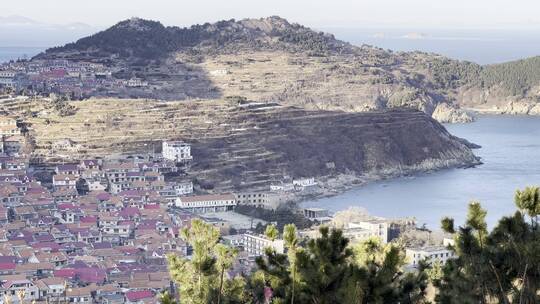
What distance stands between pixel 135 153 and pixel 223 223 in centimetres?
564

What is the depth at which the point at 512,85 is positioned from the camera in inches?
1545

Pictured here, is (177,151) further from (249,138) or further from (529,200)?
(529,200)

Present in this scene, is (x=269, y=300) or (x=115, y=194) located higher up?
(x=269, y=300)

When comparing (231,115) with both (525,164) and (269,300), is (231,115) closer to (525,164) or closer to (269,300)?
(525,164)

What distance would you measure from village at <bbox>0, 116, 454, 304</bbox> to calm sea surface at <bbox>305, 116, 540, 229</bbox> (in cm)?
117

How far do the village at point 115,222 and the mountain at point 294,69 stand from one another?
8548 millimetres

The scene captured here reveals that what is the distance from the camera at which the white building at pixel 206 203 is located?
A: 18016 mm

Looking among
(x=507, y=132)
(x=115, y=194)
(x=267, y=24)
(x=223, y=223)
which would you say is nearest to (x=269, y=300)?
(x=223, y=223)

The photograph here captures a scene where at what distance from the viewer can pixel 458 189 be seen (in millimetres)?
20875

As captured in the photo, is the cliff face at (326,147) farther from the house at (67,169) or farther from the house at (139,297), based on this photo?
the house at (139,297)

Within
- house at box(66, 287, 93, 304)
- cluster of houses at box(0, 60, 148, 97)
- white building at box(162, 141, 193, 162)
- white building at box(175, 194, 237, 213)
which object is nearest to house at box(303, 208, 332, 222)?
white building at box(175, 194, 237, 213)

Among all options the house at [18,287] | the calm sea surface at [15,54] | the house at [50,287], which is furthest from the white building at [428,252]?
the calm sea surface at [15,54]

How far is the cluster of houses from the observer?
26.7 metres

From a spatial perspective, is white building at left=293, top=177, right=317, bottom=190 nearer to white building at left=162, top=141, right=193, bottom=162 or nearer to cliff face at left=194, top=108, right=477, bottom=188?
cliff face at left=194, top=108, right=477, bottom=188
